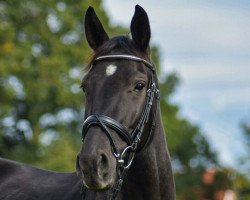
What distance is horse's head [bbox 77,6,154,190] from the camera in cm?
548

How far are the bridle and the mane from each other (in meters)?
0.06

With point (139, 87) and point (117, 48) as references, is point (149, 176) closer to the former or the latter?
point (139, 87)

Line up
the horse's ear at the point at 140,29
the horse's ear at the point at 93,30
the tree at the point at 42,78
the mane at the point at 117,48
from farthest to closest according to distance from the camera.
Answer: the tree at the point at 42,78 < the horse's ear at the point at 93,30 < the horse's ear at the point at 140,29 < the mane at the point at 117,48

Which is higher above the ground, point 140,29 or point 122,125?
point 140,29

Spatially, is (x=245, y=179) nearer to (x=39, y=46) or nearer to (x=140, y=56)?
(x=39, y=46)

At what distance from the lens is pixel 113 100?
5.74 m

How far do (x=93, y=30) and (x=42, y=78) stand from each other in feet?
80.2

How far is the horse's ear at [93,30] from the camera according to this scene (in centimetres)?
641

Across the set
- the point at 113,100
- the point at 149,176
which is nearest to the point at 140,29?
the point at 113,100

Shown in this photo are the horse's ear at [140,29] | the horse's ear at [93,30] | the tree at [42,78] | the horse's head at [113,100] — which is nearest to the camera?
the horse's head at [113,100]

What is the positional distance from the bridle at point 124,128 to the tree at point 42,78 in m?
22.2

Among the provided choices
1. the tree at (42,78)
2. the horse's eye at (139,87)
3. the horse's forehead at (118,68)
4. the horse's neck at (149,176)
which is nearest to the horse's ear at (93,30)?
the horse's forehead at (118,68)

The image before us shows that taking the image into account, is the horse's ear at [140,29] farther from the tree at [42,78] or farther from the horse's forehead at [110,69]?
the tree at [42,78]

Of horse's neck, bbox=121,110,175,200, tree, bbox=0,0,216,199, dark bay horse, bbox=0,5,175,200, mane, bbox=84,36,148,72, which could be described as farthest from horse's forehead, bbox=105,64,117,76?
tree, bbox=0,0,216,199
